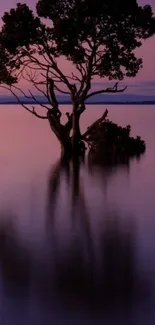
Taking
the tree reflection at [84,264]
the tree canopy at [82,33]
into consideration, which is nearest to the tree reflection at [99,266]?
the tree reflection at [84,264]

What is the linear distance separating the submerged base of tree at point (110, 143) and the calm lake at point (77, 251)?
7.54 meters

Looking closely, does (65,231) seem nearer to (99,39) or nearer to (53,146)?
(99,39)

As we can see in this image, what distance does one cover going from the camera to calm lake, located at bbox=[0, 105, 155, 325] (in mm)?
5988

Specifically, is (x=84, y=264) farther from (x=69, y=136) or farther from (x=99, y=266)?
(x=69, y=136)

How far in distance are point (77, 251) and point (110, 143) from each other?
17.7 meters

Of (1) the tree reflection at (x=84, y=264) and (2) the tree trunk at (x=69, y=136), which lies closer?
(1) the tree reflection at (x=84, y=264)

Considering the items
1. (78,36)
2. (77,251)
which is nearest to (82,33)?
(78,36)

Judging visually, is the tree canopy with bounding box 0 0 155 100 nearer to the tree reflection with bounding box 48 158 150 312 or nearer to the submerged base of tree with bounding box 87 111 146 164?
the submerged base of tree with bounding box 87 111 146 164

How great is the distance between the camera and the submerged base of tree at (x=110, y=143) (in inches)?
994

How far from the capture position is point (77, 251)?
8375 millimetres

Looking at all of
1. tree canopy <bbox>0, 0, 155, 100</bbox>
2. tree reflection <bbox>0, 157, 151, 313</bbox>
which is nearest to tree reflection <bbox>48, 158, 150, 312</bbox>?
tree reflection <bbox>0, 157, 151, 313</bbox>

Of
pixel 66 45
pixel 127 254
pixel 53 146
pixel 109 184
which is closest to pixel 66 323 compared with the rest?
pixel 127 254

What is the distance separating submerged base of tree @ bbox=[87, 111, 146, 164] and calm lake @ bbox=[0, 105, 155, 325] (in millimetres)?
7536

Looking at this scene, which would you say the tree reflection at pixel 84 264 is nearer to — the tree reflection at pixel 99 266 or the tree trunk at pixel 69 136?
the tree reflection at pixel 99 266
